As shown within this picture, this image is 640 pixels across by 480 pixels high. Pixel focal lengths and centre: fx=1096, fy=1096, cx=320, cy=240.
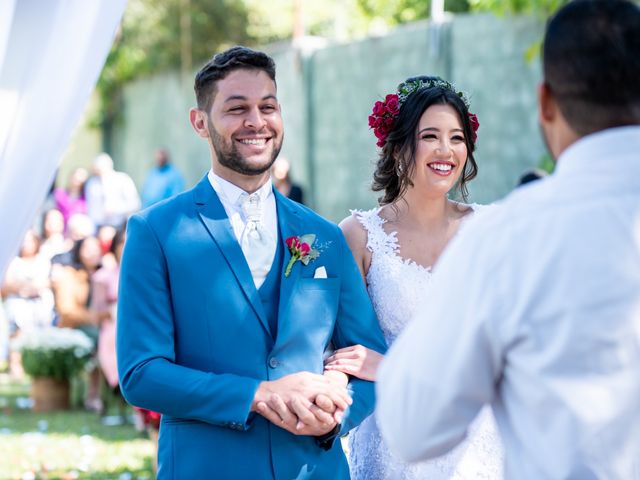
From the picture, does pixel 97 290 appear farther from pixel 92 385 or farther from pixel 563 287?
pixel 563 287

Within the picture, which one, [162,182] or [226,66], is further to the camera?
[162,182]

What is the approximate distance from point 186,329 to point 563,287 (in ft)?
4.96

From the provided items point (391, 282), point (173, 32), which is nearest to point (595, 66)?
point (391, 282)

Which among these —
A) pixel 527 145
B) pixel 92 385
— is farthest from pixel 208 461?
pixel 527 145

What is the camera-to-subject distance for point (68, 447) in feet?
28.6

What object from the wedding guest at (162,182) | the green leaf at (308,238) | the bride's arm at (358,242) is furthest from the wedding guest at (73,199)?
the green leaf at (308,238)

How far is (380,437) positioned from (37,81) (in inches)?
67.2

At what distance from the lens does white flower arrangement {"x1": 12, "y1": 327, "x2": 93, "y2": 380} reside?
10430mm

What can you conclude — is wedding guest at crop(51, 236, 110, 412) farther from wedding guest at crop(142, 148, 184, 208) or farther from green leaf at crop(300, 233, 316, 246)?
green leaf at crop(300, 233, 316, 246)

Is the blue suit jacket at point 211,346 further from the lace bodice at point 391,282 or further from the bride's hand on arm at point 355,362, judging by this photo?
the lace bodice at point 391,282

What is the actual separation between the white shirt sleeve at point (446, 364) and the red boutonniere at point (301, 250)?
4.21ft

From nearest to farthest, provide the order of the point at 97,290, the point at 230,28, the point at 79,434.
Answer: the point at 79,434 → the point at 97,290 → the point at 230,28

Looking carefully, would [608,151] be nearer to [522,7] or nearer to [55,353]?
[55,353]

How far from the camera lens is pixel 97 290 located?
33.8ft
